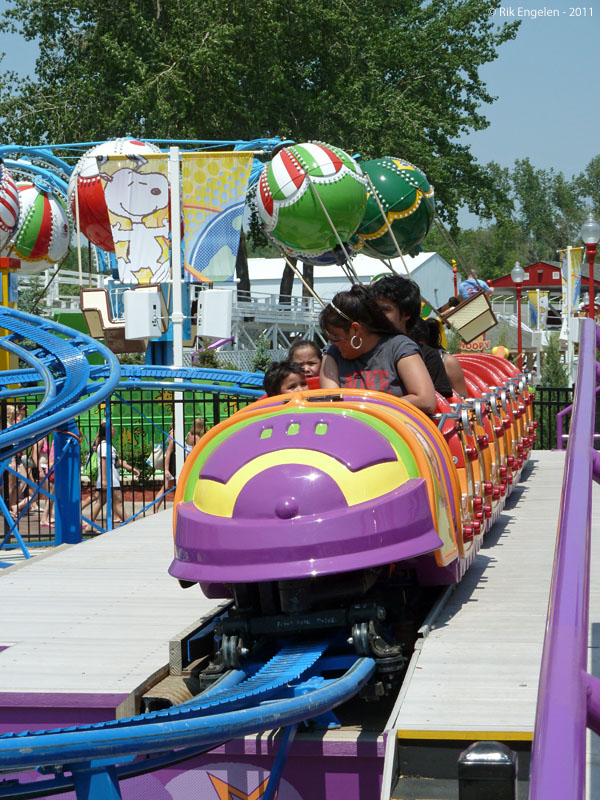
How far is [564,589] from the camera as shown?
1232 millimetres

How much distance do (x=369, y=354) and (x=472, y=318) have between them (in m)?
4.30

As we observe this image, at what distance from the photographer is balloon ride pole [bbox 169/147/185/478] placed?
11.2 m

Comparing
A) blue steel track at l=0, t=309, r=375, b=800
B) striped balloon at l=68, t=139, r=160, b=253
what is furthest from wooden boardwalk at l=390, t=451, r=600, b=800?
striped balloon at l=68, t=139, r=160, b=253

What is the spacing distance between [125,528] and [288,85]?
74.0ft

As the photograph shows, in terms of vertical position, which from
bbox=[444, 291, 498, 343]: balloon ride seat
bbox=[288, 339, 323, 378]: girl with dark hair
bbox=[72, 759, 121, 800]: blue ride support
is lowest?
bbox=[72, 759, 121, 800]: blue ride support

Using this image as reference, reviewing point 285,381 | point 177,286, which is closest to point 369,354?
point 285,381

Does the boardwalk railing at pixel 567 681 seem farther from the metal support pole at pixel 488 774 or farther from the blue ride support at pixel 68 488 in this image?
the blue ride support at pixel 68 488

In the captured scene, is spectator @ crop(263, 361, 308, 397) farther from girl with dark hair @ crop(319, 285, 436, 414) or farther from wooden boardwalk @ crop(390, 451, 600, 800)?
wooden boardwalk @ crop(390, 451, 600, 800)

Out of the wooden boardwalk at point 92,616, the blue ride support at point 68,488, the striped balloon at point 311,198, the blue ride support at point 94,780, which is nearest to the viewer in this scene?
the blue ride support at point 94,780

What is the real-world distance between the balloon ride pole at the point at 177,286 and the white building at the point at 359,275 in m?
29.9

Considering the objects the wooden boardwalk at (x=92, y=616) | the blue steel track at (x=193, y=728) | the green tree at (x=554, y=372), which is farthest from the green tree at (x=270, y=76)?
the blue steel track at (x=193, y=728)

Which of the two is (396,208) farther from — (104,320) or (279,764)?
(279,764)

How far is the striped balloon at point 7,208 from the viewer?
12953 millimetres

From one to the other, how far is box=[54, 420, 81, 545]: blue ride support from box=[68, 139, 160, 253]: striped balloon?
3.78 m
